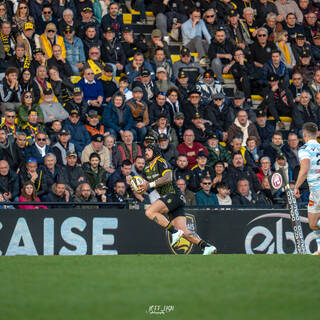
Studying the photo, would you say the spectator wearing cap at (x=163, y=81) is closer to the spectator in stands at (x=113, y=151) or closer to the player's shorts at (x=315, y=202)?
the spectator in stands at (x=113, y=151)

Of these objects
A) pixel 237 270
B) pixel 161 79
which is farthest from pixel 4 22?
pixel 237 270

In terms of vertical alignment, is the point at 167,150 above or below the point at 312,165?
above

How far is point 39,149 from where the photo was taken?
16.9 meters

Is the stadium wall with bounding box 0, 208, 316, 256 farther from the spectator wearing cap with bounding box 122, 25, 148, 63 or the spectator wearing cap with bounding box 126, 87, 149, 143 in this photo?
the spectator wearing cap with bounding box 122, 25, 148, 63

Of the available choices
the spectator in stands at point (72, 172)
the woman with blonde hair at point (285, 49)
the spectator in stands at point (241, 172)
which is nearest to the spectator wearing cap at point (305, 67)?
the woman with blonde hair at point (285, 49)

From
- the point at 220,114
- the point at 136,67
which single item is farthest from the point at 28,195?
the point at 220,114

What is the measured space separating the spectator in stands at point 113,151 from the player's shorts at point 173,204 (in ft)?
12.1

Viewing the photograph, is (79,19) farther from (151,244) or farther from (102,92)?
(151,244)

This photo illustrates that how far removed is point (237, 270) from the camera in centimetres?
993

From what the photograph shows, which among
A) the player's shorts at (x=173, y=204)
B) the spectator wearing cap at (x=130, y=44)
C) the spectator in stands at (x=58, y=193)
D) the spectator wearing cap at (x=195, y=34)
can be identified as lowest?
the player's shorts at (x=173, y=204)

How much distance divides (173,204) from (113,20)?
7901mm

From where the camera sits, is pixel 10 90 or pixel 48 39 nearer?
pixel 10 90

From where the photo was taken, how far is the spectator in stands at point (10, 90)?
57.2 feet

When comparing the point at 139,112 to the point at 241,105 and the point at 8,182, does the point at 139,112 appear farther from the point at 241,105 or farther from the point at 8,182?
the point at 8,182
